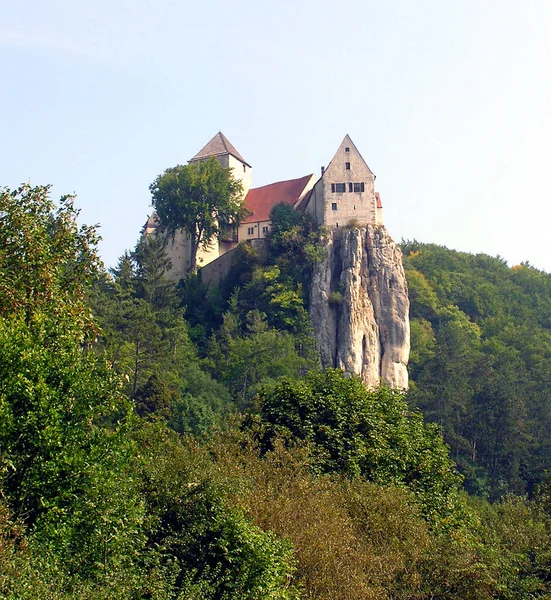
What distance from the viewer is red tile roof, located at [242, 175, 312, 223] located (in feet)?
232

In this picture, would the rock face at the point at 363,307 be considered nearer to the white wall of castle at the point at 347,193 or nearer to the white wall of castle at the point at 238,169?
the white wall of castle at the point at 347,193

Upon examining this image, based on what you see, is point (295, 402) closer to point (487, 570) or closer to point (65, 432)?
point (487, 570)

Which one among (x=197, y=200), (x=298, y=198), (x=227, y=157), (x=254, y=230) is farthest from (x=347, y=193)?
(x=227, y=157)

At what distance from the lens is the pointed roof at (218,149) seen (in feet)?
247

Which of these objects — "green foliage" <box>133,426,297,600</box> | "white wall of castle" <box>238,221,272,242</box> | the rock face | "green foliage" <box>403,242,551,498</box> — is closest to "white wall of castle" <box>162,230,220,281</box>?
"white wall of castle" <box>238,221,272,242</box>

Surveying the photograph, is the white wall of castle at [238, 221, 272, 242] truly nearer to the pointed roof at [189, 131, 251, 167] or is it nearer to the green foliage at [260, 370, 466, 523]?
the pointed roof at [189, 131, 251, 167]

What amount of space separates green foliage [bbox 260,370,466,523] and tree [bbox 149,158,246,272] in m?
35.1

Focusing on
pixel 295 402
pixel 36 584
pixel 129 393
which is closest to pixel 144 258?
pixel 129 393

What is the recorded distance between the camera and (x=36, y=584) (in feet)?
46.0

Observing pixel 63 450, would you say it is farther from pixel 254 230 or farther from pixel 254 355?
pixel 254 230

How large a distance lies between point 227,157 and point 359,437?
161 feet

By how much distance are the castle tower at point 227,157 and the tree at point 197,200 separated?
7.54 m

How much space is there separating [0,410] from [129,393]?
3304 cm

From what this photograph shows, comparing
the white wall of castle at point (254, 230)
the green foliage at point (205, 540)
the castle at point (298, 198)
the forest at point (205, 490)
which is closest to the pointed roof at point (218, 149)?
the castle at point (298, 198)
